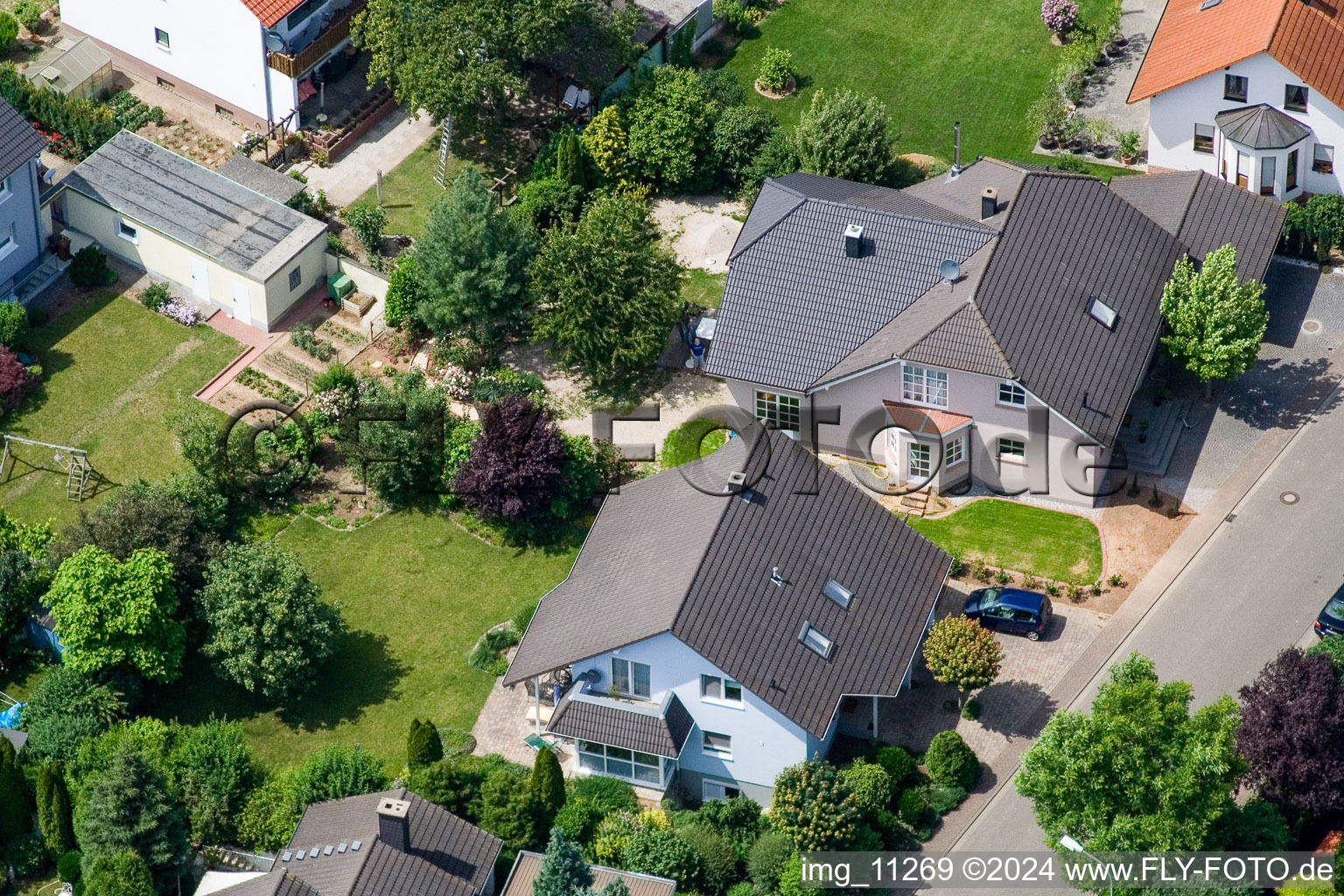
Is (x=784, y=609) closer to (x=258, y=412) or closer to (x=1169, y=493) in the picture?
(x=1169, y=493)

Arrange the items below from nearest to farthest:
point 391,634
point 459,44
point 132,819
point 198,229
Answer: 1. point 132,819
2. point 391,634
3. point 198,229
4. point 459,44

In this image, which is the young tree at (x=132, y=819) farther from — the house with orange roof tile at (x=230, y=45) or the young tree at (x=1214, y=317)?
the young tree at (x=1214, y=317)

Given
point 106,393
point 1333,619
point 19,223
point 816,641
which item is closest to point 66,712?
point 106,393

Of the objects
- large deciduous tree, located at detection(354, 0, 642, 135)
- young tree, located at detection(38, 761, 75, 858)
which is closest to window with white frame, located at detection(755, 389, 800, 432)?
large deciduous tree, located at detection(354, 0, 642, 135)

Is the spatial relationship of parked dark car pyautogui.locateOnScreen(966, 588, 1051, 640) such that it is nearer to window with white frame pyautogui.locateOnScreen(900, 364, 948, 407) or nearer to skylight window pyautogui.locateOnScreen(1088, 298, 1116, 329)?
window with white frame pyautogui.locateOnScreen(900, 364, 948, 407)

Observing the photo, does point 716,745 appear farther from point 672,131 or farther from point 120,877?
point 672,131

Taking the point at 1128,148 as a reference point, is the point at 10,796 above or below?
below

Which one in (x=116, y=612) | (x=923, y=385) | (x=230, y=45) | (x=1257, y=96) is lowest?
(x=116, y=612)
